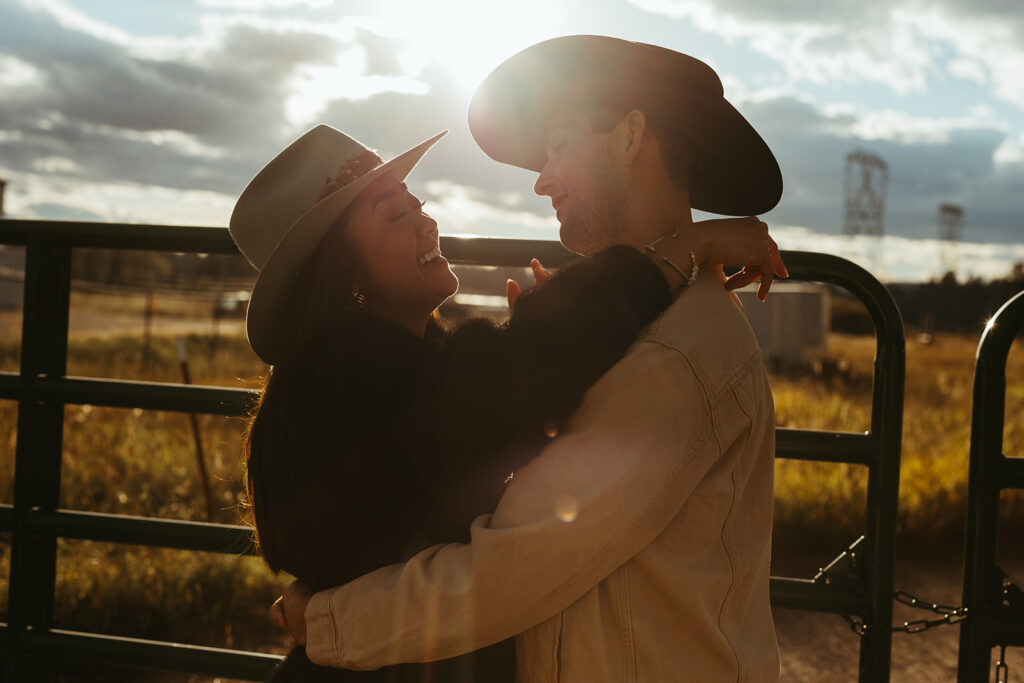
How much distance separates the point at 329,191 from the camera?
2039 millimetres

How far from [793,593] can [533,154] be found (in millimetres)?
1337

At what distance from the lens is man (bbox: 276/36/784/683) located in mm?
1494

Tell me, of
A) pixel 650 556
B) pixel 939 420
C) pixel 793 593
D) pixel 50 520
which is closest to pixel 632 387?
pixel 650 556

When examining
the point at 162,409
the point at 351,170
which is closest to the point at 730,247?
the point at 351,170

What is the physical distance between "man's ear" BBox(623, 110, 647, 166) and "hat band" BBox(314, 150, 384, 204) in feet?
2.22

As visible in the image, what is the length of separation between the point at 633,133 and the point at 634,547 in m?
0.91

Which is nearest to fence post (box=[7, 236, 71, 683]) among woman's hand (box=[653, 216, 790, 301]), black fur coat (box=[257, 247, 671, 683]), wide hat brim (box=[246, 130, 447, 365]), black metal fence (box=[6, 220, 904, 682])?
black metal fence (box=[6, 220, 904, 682])

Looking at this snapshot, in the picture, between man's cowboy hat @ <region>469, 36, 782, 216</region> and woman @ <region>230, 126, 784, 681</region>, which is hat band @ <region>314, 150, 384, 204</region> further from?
man's cowboy hat @ <region>469, 36, 782, 216</region>

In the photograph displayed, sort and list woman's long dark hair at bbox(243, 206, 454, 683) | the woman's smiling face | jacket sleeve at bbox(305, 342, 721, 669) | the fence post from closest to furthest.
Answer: jacket sleeve at bbox(305, 342, 721, 669) < woman's long dark hair at bbox(243, 206, 454, 683) < the woman's smiling face < the fence post

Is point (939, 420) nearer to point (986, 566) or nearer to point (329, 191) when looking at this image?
point (986, 566)

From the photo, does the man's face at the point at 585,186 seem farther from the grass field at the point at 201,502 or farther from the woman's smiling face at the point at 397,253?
the grass field at the point at 201,502

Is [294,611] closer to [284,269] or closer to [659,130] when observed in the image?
[284,269]

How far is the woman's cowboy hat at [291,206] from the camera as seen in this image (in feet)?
6.03

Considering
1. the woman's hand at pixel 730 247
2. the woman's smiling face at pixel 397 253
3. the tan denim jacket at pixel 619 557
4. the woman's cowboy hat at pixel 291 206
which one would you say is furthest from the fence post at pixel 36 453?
the woman's hand at pixel 730 247
